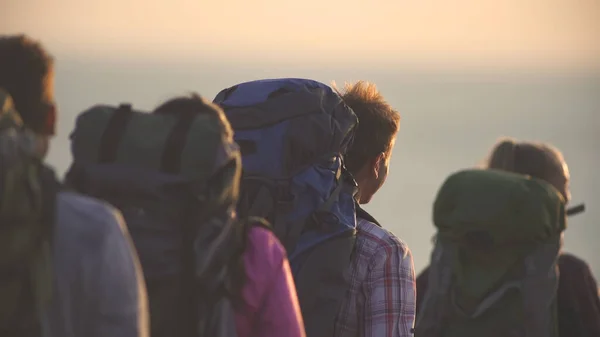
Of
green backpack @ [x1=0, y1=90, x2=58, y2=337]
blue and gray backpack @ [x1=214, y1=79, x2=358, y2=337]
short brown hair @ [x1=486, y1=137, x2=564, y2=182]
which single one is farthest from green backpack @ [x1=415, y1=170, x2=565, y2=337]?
green backpack @ [x1=0, y1=90, x2=58, y2=337]

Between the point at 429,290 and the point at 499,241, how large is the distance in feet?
1.10

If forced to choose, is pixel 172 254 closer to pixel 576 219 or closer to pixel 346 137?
pixel 346 137

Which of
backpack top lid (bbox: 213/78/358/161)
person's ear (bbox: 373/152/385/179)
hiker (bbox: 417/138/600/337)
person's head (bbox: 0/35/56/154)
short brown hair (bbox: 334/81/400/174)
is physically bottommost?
hiker (bbox: 417/138/600/337)

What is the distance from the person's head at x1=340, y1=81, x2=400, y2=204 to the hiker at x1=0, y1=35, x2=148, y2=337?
1798mm

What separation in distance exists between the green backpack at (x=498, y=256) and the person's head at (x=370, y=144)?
0.77 ft

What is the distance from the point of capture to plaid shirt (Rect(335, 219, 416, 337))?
17.0ft

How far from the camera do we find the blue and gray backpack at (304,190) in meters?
5.09

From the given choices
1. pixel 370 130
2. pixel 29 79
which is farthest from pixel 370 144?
pixel 29 79

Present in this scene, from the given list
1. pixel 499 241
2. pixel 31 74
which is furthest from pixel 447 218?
pixel 31 74

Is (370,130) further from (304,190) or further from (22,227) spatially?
(22,227)

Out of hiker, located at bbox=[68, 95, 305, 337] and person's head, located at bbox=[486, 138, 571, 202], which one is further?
person's head, located at bbox=[486, 138, 571, 202]

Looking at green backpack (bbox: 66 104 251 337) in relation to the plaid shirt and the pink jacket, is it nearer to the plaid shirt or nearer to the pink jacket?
the pink jacket

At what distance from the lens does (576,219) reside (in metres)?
48.7

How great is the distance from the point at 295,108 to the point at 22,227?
1.63 m
